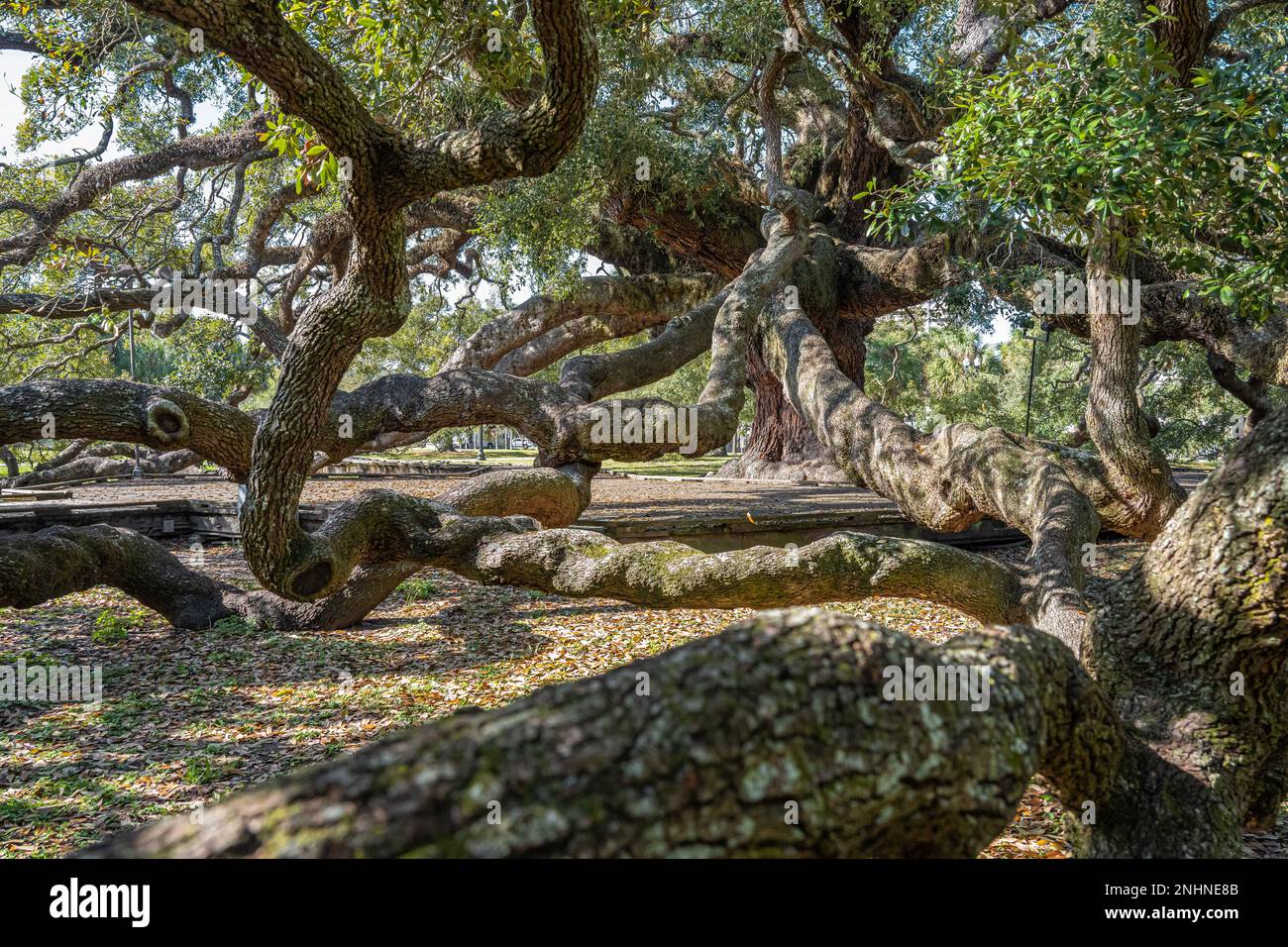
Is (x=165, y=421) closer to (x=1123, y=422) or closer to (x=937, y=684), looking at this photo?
(x=937, y=684)

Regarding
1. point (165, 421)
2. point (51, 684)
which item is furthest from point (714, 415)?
point (51, 684)

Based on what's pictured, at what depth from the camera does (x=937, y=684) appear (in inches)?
78.6

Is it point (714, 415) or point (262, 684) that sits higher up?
point (714, 415)

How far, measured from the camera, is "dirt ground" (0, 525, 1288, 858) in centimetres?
415

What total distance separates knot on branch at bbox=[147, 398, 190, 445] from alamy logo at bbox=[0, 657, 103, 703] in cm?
210

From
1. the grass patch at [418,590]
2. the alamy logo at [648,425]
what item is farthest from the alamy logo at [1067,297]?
the grass patch at [418,590]

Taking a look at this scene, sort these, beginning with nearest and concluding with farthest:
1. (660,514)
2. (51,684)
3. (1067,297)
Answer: (51,684), (1067,297), (660,514)

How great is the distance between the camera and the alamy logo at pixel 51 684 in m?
5.75

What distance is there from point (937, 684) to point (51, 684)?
665cm

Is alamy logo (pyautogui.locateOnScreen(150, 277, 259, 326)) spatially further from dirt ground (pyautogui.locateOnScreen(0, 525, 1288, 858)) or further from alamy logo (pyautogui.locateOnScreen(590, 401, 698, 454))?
alamy logo (pyautogui.locateOnScreen(590, 401, 698, 454))

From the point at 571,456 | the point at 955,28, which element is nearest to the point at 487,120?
the point at 571,456

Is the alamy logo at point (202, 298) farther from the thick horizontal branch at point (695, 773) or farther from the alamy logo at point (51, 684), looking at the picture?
the thick horizontal branch at point (695, 773)

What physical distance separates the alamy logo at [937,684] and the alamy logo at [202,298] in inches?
352

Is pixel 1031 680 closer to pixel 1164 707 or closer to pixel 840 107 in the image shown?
pixel 1164 707
